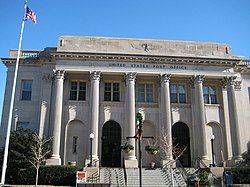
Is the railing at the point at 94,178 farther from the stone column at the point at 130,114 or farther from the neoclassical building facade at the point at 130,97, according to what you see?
the neoclassical building facade at the point at 130,97

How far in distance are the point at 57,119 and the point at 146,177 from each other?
1082 cm

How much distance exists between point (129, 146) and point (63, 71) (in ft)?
35.2

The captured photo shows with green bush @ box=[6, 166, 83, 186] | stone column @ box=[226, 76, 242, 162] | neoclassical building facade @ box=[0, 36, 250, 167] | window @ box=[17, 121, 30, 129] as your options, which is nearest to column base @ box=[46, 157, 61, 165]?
neoclassical building facade @ box=[0, 36, 250, 167]

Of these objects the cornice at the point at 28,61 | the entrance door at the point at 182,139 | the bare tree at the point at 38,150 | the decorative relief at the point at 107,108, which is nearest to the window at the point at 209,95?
the entrance door at the point at 182,139

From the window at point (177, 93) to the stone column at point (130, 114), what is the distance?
5.29m

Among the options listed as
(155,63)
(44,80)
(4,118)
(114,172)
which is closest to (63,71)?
(44,80)

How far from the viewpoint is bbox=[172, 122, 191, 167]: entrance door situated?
3097 cm

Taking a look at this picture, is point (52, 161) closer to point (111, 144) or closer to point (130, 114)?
point (111, 144)

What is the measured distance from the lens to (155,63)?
31172 millimetres

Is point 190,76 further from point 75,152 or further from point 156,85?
point 75,152

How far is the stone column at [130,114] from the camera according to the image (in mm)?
27545

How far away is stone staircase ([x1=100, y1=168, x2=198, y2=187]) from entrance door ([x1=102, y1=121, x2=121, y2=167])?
4.47 meters

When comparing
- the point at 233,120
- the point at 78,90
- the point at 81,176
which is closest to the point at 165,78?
the point at 233,120

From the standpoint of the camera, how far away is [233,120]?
30266 mm
